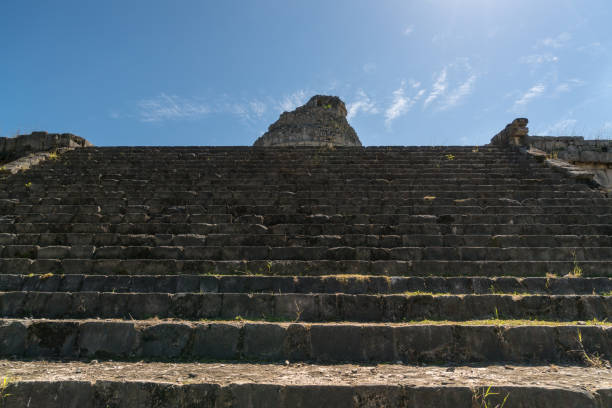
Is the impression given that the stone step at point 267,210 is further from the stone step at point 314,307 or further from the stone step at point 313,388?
the stone step at point 313,388

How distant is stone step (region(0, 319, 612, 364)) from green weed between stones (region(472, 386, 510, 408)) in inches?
26.9

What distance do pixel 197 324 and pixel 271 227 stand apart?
2525mm

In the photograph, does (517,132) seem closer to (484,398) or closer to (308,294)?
(308,294)

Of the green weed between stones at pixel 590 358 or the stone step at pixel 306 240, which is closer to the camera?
the green weed between stones at pixel 590 358

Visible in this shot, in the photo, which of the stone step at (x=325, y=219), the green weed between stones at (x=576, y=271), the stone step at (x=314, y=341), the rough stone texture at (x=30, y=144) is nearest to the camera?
the stone step at (x=314, y=341)

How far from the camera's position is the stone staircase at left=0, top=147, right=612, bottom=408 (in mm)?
2840

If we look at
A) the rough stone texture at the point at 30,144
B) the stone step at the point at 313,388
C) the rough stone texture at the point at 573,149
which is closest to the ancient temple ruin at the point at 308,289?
the stone step at the point at 313,388

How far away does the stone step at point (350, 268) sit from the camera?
15.6 ft

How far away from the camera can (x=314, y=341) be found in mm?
3492

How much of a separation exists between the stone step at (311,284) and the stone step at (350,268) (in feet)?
0.95

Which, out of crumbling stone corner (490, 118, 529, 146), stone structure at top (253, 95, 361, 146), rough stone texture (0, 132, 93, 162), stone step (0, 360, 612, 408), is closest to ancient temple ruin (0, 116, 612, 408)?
stone step (0, 360, 612, 408)

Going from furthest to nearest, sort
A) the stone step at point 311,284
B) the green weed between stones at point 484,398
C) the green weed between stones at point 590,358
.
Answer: the stone step at point 311,284
the green weed between stones at point 590,358
the green weed between stones at point 484,398

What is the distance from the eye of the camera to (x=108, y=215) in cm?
646

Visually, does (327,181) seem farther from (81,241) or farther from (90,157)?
(90,157)
